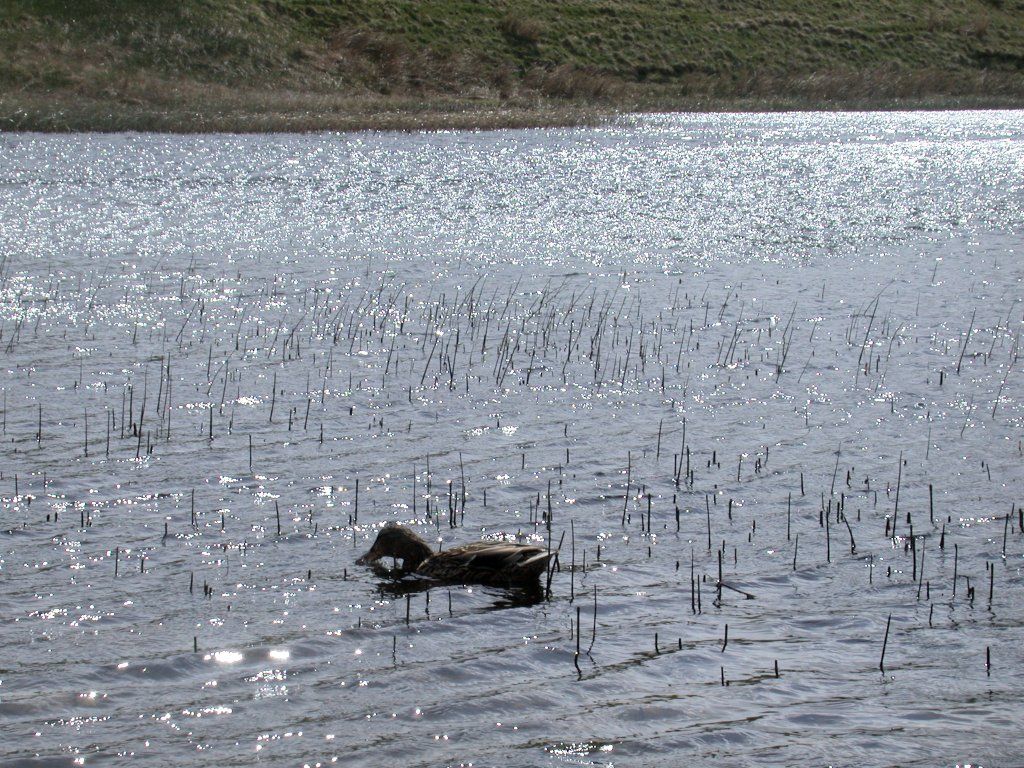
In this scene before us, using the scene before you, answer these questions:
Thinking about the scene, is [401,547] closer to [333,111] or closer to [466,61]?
[333,111]

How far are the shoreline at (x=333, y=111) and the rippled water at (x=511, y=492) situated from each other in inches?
830

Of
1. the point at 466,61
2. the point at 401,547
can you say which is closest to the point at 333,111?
the point at 466,61

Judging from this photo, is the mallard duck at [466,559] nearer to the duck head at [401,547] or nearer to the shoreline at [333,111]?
the duck head at [401,547]

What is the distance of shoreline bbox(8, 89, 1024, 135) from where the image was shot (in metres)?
45.9

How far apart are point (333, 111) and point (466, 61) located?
12059 millimetres

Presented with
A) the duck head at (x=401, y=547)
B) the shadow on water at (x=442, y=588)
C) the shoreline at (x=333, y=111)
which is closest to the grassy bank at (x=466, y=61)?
the shoreline at (x=333, y=111)

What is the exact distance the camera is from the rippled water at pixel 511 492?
6.83 m

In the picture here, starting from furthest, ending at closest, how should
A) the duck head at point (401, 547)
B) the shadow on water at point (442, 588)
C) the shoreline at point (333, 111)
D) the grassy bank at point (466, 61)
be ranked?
the grassy bank at point (466, 61) < the shoreline at point (333, 111) < the duck head at point (401, 547) < the shadow on water at point (442, 588)

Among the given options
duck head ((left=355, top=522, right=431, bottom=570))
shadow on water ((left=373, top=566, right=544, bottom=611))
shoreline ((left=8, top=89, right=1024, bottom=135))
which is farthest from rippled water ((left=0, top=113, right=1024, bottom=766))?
shoreline ((left=8, top=89, right=1024, bottom=135))

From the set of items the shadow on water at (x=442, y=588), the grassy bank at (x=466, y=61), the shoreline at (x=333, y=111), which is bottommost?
the shadow on water at (x=442, y=588)

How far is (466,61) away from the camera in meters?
61.8

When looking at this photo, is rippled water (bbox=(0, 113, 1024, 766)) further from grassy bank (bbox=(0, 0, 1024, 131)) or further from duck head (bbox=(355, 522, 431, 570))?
grassy bank (bbox=(0, 0, 1024, 131))

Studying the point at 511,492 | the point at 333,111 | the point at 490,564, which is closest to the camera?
the point at 490,564

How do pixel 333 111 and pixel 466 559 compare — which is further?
pixel 333 111
